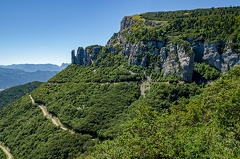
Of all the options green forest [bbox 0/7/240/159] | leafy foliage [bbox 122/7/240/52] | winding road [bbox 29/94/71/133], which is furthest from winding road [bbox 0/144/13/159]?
leafy foliage [bbox 122/7/240/52]

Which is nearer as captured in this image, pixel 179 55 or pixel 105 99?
pixel 105 99

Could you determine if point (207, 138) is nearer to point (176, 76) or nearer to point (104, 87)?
point (176, 76)

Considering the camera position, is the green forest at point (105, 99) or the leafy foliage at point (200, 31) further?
the leafy foliage at point (200, 31)

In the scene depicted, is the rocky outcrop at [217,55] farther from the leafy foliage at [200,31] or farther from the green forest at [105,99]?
the green forest at [105,99]

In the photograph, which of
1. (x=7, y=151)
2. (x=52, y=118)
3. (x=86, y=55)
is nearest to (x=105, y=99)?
(x=52, y=118)

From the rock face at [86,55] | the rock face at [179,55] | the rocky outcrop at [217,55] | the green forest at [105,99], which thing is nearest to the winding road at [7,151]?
the green forest at [105,99]

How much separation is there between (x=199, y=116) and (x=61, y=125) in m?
79.3

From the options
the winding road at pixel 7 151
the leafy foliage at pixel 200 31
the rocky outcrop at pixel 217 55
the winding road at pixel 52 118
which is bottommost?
the winding road at pixel 7 151

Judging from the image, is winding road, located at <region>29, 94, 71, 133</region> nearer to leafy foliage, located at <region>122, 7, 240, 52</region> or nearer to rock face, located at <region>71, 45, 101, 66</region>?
rock face, located at <region>71, 45, 101, 66</region>

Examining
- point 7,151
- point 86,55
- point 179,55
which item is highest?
point 86,55

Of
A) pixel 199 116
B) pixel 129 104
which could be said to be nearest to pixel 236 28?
pixel 129 104

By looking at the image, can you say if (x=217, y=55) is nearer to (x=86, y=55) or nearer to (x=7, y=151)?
(x=86, y=55)

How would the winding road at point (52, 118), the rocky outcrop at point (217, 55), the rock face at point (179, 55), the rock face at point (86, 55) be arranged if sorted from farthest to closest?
the rock face at point (86, 55)
the winding road at point (52, 118)
the rock face at point (179, 55)
the rocky outcrop at point (217, 55)

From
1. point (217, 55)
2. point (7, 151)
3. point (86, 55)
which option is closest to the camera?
point (217, 55)
